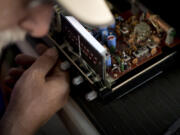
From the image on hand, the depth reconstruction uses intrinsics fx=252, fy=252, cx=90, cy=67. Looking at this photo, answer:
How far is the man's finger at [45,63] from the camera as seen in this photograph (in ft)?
2.89

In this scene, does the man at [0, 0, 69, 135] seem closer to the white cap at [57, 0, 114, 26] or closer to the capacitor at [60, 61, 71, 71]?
the capacitor at [60, 61, 71, 71]

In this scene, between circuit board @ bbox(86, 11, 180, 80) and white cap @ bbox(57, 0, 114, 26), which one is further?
circuit board @ bbox(86, 11, 180, 80)

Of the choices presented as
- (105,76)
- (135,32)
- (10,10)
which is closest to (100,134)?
(105,76)

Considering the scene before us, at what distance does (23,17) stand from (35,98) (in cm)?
50

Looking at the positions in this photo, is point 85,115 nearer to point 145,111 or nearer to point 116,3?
point 145,111

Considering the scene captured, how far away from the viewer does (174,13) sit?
91 cm

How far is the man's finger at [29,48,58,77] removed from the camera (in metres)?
0.88

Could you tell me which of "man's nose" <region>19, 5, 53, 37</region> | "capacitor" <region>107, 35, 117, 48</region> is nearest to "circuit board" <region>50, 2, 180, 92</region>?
"capacitor" <region>107, 35, 117, 48</region>

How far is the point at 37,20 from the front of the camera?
1.41ft

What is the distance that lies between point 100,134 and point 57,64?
12.3 inches

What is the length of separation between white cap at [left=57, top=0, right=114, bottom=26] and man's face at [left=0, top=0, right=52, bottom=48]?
47 millimetres

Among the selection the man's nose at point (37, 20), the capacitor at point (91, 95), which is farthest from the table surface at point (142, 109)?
the man's nose at point (37, 20)

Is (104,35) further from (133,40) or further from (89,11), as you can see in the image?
(89,11)

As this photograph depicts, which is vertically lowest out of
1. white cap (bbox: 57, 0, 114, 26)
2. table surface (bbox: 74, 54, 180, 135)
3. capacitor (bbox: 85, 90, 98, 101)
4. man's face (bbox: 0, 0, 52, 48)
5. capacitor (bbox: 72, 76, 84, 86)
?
table surface (bbox: 74, 54, 180, 135)
